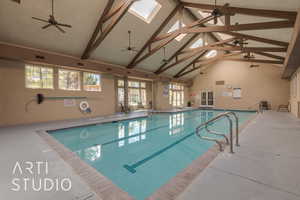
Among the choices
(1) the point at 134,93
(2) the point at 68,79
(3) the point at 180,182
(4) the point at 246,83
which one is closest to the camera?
(3) the point at 180,182

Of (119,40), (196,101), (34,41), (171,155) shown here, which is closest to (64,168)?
(171,155)

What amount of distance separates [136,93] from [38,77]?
5.98m

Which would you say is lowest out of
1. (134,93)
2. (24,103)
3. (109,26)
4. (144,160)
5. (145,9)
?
(144,160)

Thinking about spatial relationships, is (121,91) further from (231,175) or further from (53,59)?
(231,175)

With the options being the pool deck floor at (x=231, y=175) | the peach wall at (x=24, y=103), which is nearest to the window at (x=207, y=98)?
the peach wall at (x=24, y=103)

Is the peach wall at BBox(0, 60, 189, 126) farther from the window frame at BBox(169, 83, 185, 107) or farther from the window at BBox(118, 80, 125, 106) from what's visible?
the window frame at BBox(169, 83, 185, 107)

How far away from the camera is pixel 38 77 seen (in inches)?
240

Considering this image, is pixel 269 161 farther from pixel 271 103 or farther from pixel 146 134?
pixel 271 103

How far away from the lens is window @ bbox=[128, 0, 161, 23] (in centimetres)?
579

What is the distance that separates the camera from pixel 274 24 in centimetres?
435

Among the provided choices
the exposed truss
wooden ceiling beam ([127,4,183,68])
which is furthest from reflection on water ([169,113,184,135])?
wooden ceiling beam ([127,4,183,68])

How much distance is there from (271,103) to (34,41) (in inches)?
618

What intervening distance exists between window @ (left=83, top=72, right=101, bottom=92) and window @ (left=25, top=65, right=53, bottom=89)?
5.08 feet

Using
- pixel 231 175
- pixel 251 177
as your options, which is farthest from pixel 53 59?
pixel 251 177
